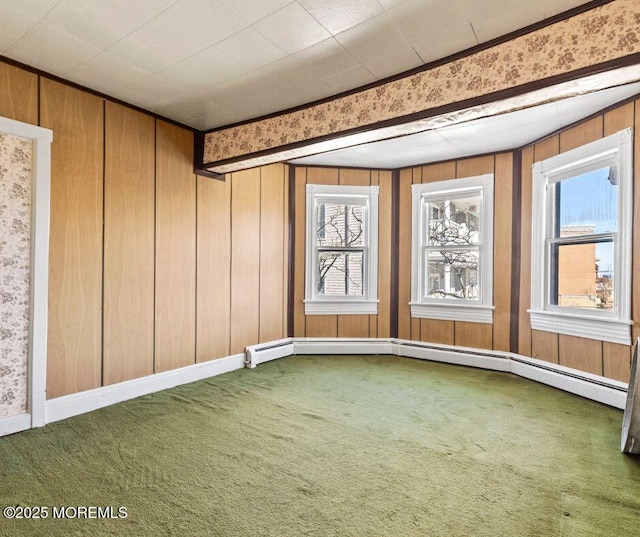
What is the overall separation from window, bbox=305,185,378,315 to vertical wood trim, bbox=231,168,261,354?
0.79 metres

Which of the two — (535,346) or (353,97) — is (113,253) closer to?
(353,97)

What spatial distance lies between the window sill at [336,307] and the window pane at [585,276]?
7.15 ft

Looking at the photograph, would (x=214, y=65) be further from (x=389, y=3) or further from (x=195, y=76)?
(x=389, y=3)

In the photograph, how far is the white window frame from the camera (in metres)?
3.15

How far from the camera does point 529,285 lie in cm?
420

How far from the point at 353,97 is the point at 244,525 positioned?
282 cm

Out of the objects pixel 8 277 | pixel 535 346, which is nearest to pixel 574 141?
pixel 535 346

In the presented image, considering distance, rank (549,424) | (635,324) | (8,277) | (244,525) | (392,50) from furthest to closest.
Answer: (635,324) → (549,424) → (8,277) → (392,50) → (244,525)

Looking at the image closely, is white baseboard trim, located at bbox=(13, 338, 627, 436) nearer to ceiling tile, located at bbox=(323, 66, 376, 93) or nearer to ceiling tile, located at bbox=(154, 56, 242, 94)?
ceiling tile, located at bbox=(154, 56, 242, 94)

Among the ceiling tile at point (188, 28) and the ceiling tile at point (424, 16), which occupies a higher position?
the ceiling tile at point (188, 28)

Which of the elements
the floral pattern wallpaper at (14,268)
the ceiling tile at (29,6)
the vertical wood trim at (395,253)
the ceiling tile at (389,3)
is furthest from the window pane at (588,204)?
the floral pattern wallpaper at (14,268)

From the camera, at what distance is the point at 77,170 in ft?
9.65

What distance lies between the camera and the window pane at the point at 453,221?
469cm

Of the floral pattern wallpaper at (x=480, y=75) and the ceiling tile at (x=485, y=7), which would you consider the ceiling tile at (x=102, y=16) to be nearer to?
the floral pattern wallpaper at (x=480, y=75)
